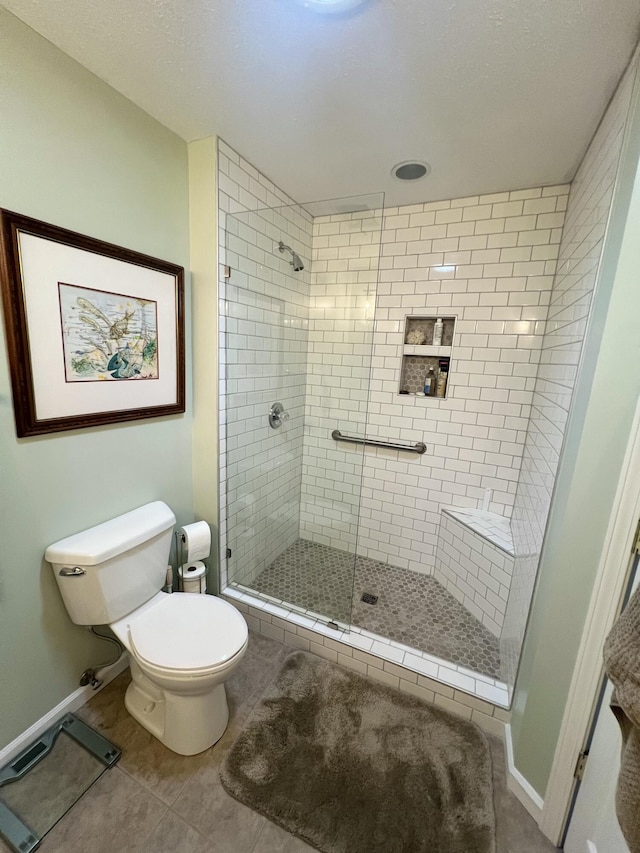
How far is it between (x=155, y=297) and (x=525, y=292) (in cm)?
199

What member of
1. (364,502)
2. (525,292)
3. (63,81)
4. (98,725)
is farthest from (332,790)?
(63,81)

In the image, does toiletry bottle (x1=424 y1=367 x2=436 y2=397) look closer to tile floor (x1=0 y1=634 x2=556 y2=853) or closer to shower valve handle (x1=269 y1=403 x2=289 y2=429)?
shower valve handle (x1=269 y1=403 x2=289 y2=429)

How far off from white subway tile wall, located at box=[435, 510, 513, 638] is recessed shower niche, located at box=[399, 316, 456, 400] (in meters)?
0.86

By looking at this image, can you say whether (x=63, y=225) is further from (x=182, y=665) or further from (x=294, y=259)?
(x=182, y=665)

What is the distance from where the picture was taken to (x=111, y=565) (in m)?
1.32

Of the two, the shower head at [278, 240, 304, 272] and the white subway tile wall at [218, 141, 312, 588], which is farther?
the shower head at [278, 240, 304, 272]

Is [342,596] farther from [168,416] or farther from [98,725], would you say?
[168,416]

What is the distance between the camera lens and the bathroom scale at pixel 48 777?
3.47 ft

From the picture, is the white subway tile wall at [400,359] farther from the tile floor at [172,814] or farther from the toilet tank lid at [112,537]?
the tile floor at [172,814]

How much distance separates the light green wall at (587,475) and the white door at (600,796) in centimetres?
10

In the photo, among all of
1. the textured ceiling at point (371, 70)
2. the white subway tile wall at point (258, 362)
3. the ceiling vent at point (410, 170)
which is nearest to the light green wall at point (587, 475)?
the textured ceiling at point (371, 70)

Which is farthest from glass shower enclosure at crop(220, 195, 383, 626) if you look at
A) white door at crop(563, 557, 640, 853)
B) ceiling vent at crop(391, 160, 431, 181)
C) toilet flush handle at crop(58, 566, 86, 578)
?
white door at crop(563, 557, 640, 853)

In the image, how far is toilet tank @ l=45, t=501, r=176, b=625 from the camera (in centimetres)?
125

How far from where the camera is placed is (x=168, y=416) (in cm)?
169
